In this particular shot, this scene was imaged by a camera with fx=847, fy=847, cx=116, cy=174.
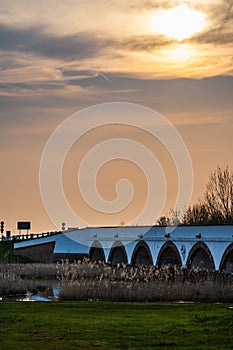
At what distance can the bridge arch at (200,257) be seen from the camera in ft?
139

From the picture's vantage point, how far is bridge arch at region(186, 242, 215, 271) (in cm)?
4225

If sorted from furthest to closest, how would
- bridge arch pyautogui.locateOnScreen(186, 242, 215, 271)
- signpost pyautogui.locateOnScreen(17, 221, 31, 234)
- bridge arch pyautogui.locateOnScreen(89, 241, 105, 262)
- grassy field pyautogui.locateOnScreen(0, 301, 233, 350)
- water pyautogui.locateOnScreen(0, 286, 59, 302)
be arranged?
signpost pyautogui.locateOnScreen(17, 221, 31, 234) < bridge arch pyautogui.locateOnScreen(89, 241, 105, 262) < bridge arch pyautogui.locateOnScreen(186, 242, 215, 271) < water pyautogui.locateOnScreen(0, 286, 59, 302) < grassy field pyautogui.locateOnScreen(0, 301, 233, 350)

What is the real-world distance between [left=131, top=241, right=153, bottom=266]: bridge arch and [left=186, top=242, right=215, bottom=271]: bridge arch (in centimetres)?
651

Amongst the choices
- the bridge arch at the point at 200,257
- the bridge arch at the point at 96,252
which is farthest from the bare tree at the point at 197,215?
the bridge arch at the point at 200,257

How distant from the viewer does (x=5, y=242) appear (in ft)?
274

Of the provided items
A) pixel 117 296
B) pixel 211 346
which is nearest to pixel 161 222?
pixel 117 296

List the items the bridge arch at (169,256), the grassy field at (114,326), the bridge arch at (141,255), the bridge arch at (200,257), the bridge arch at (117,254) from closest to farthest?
1. the grassy field at (114,326)
2. the bridge arch at (200,257)
3. the bridge arch at (169,256)
4. the bridge arch at (141,255)
5. the bridge arch at (117,254)

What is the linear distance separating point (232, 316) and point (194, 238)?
24461 millimetres

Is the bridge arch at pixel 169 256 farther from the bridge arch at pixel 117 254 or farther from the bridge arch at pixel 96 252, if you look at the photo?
the bridge arch at pixel 96 252

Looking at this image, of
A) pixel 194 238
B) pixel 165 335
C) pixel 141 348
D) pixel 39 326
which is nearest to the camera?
pixel 141 348

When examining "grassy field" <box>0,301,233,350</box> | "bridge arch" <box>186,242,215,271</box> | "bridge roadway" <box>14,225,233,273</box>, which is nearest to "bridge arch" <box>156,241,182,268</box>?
"bridge roadway" <box>14,225,233,273</box>

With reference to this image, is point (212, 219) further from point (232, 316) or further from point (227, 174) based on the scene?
point (232, 316)

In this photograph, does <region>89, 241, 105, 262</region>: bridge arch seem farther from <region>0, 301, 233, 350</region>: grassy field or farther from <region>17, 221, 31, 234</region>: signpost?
<region>0, 301, 233, 350</region>: grassy field

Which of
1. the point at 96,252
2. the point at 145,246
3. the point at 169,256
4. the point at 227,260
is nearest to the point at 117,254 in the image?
the point at 96,252
